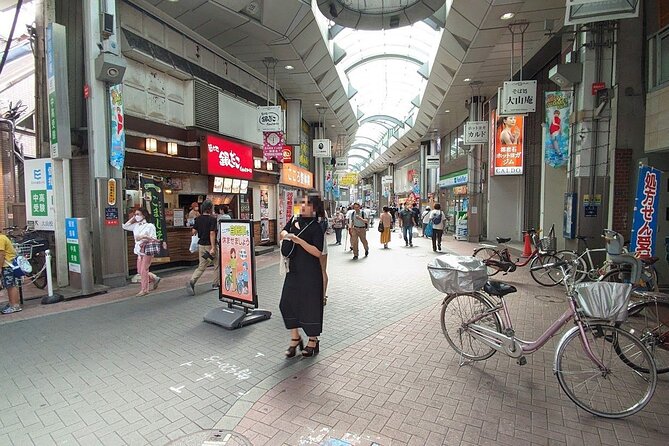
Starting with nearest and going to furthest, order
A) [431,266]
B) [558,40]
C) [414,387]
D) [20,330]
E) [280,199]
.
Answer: [414,387]
[431,266]
[20,330]
[558,40]
[280,199]

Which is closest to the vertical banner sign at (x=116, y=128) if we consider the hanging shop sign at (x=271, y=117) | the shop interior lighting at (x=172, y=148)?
the shop interior lighting at (x=172, y=148)

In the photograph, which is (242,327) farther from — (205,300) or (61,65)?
(61,65)

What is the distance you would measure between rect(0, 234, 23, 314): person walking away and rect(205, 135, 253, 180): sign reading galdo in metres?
5.36

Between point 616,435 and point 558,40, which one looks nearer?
point 616,435

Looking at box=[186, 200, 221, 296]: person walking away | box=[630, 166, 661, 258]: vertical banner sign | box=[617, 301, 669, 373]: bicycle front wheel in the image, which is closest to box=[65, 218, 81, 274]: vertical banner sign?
box=[186, 200, 221, 296]: person walking away

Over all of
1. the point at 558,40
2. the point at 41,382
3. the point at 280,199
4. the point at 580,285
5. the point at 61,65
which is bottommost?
the point at 41,382

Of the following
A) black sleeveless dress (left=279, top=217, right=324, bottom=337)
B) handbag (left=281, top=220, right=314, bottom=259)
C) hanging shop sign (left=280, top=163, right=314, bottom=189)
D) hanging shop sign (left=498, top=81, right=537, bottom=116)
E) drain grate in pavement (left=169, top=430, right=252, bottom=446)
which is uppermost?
hanging shop sign (left=498, top=81, right=537, bottom=116)

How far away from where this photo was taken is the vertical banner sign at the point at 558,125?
29.6 feet

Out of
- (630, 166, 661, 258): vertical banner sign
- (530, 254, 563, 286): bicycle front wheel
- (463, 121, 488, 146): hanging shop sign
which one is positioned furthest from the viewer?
(463, 121, 488, 146): hanging shop sign

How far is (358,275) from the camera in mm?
9359

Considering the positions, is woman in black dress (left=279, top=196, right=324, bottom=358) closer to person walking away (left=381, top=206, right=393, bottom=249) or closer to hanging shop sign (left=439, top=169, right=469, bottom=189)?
person walking away (left=381, top=206, right=393, bottom=249)

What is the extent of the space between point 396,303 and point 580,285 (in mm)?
3794

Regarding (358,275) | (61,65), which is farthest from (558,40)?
(61,65)

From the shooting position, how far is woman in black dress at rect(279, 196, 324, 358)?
4.03 metres
